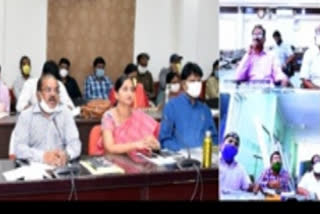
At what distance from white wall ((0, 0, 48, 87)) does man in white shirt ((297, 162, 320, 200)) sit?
5045 mm

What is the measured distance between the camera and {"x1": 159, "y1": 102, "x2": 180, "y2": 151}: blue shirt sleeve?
3078mm

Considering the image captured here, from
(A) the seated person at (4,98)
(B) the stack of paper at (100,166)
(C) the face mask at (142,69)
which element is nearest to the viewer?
(B) the stack of paper at (100,166)

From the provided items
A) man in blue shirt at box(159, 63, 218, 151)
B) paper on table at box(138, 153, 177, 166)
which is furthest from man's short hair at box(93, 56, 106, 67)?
paper on table at box(138, 153, 177, 166)

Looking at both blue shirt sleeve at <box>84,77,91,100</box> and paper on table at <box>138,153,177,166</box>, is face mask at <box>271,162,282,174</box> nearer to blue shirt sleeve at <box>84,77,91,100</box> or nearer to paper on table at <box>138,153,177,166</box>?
paper on table at <box>138,153,177,166</box>

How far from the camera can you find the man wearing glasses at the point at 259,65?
5.64 ft

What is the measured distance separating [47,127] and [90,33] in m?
4.26

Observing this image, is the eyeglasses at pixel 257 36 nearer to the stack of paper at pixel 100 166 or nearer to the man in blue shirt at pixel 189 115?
the stack of paper at pixel 100 166

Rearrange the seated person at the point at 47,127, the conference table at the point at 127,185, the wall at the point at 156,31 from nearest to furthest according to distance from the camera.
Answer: the conference table at the point at 127,185 → the seated person at the point at 47,127 → the wall at the point at 156,31

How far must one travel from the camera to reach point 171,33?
7.29 meters

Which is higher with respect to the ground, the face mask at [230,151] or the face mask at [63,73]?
the face mask at [63,73]

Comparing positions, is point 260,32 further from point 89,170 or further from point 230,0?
point 89,170

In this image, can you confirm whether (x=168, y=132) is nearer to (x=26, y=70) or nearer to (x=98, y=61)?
(x=26, y=70)

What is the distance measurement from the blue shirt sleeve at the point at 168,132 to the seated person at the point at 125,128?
65 millimetres

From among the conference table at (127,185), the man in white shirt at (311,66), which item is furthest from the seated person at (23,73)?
the man in white shirt at (311,66)
